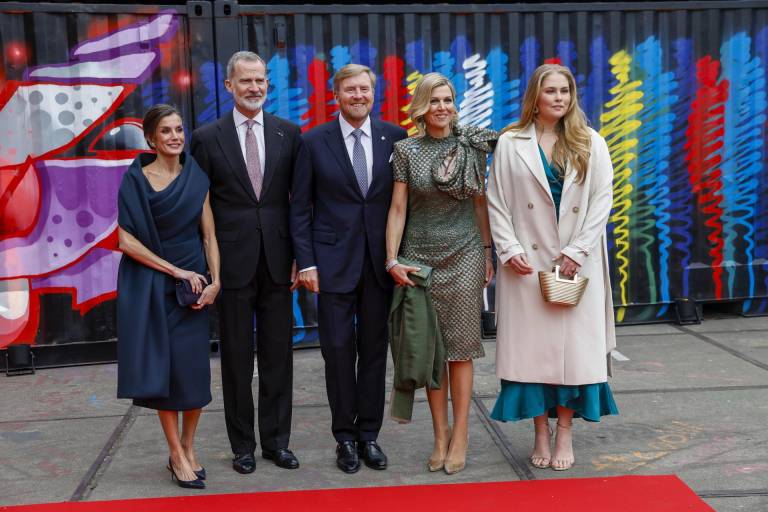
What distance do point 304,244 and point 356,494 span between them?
119 cm

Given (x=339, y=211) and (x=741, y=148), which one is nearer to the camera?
(x=339, y=211)

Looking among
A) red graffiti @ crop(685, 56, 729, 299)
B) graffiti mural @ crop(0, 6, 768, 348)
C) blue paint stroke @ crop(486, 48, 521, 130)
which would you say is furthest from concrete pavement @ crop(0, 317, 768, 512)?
blue paint stroke @ crop(486, 48, 521, 130)

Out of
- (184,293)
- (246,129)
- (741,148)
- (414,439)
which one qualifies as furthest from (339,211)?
(741,148)

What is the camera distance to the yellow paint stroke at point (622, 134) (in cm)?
755

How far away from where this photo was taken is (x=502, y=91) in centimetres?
745

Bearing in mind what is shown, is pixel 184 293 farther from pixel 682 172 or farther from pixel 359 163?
pixel 682 172

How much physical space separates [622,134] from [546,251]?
10.9 ft

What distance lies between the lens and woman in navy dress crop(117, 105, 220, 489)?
437 centimetres

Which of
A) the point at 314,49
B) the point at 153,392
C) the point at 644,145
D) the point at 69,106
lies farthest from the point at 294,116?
the point at 153,392

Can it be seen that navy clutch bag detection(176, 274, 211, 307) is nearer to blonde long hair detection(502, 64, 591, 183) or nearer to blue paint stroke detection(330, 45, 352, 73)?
blonde long hair detection(502, 64, 591, 183)

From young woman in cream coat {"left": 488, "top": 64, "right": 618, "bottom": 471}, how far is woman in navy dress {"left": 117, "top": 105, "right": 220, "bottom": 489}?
1.39 m

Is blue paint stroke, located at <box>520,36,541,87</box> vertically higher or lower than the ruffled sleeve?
higher

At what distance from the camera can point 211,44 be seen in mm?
7023

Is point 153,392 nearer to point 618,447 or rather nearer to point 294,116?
point 618,447
